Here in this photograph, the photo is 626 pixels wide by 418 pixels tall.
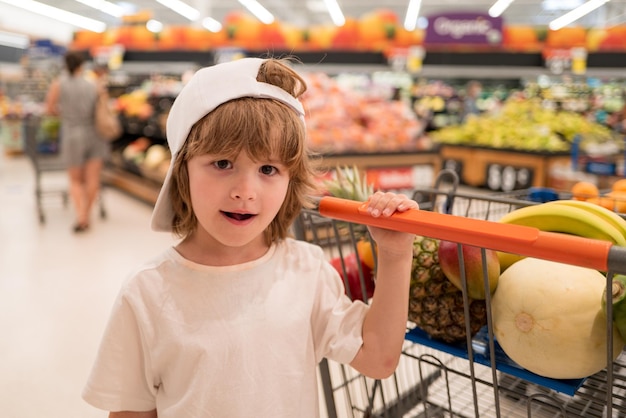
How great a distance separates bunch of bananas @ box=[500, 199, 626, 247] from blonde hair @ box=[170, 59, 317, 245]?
1.60 feet

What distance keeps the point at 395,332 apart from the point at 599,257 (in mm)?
506

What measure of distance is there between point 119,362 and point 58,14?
74.5ft

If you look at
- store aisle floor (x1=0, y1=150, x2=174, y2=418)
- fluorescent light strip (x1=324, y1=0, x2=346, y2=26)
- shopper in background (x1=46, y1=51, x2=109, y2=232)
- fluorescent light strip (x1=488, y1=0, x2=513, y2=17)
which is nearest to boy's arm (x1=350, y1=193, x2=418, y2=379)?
store aisle floor (x1=0, y1=150, x2=174, y2=418)

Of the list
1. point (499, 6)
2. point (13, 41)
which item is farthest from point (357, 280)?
point (13, 41)

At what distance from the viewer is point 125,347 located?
1024mm

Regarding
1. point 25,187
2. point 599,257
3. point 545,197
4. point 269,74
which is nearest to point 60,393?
point 269,74

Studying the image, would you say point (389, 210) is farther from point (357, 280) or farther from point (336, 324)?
point (357, 280)

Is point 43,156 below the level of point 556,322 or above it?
above

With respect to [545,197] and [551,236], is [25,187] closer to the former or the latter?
[545,197]

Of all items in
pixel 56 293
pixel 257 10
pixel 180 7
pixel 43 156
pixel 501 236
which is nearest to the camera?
pixel 501 236

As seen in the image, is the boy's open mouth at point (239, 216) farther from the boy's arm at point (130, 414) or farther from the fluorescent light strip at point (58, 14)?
the fluorescent light strip at point (58, 14)

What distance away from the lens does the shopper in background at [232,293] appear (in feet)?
3.23

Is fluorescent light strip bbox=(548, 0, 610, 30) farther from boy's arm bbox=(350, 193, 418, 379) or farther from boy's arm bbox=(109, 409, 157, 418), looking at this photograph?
boy's arm bbox=(109, 409, 157, 418)

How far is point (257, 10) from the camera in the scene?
20.3 meters
